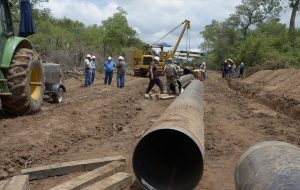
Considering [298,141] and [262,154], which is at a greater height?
[262,154]

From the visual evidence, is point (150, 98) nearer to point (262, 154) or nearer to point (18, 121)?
point (18, 121)

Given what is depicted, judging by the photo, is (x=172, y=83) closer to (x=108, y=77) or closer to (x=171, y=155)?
(x=108, y=77)

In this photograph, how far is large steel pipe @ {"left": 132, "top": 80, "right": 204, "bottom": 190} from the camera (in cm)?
538

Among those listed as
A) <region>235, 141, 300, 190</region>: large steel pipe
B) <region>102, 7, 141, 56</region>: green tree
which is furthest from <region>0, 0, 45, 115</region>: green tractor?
<region>102, 7, 141, 56</region>: green tree

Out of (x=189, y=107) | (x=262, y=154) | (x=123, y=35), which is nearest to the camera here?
(x=262, y=154)

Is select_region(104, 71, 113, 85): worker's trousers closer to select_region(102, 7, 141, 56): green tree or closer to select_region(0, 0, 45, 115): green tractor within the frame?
select_region(0, 0, 45, 115): green tractor

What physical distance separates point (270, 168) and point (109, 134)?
5.86 metres

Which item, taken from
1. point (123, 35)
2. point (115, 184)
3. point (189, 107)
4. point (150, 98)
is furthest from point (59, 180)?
point (123, 35)

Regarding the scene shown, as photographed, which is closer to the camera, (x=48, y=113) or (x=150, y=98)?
(x=48, y=113)

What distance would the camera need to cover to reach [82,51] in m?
33.1

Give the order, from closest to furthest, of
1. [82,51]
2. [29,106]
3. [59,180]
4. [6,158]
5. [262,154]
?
[262,154] < [59,180] < [6,158] < [29,106] < [82,51]

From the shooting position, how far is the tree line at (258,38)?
137 ft

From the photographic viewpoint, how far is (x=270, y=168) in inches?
145

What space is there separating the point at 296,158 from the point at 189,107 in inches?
153
